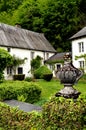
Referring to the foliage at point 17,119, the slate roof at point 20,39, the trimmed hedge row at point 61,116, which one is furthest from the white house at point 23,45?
the trimmed hedge row at point 61,116

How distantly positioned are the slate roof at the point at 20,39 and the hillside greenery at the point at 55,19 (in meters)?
5.90

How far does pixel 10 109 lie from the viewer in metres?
11.4

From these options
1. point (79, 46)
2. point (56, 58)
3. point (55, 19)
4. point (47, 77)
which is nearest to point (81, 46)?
point (79, 46)

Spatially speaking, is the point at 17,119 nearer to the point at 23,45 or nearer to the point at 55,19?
the point at 23,45

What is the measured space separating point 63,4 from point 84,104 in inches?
2208

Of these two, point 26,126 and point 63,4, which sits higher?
point 63,4

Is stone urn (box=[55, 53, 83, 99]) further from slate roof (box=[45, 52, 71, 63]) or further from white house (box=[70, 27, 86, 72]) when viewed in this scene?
slate roof (box=[45, 52, 71, 63])

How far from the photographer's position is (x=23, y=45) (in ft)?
154

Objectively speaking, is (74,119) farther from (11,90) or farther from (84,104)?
(11,90)

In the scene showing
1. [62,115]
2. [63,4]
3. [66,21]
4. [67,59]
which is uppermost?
[63,4]

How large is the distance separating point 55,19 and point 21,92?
4485 centimetres

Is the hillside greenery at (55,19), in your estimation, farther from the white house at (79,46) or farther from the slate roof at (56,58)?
the white house at (79,46)

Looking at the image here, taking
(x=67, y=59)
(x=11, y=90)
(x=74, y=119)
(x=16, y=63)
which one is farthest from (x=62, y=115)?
(x=16, y=63)

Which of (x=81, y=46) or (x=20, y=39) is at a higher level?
(x=20, y=39)
